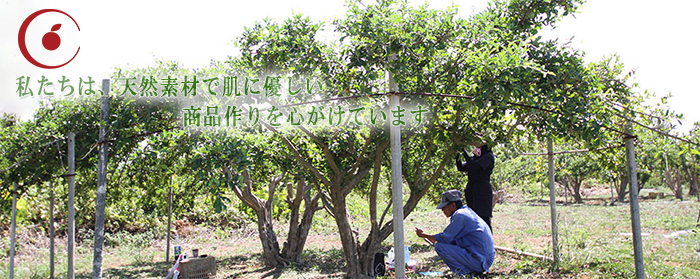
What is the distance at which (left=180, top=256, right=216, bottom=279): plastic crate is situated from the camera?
783 cm

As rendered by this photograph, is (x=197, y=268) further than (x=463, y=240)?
Yes

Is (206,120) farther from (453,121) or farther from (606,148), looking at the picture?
(606,148)

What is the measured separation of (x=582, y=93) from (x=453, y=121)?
1931 mm

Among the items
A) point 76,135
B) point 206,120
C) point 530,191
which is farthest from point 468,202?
point 530,191

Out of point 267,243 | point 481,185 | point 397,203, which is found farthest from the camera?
point 267,243

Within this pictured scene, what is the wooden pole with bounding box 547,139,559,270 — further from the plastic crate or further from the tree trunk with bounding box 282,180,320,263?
the plastic crate

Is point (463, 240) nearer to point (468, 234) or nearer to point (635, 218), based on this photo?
point (468, 234)

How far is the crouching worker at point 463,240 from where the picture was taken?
482cm

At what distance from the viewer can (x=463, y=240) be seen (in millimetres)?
4953

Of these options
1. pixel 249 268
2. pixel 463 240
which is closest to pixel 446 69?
pixel 463 240

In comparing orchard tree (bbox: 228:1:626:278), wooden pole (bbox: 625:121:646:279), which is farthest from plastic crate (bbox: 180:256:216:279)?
wooden pole (bbox: 625:121:646:279)

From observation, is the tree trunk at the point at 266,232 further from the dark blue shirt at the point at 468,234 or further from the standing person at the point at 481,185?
the dark blue shirt at the point at 468,234

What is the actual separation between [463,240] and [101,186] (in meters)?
3.98

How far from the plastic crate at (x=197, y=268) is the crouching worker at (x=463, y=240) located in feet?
15.2
